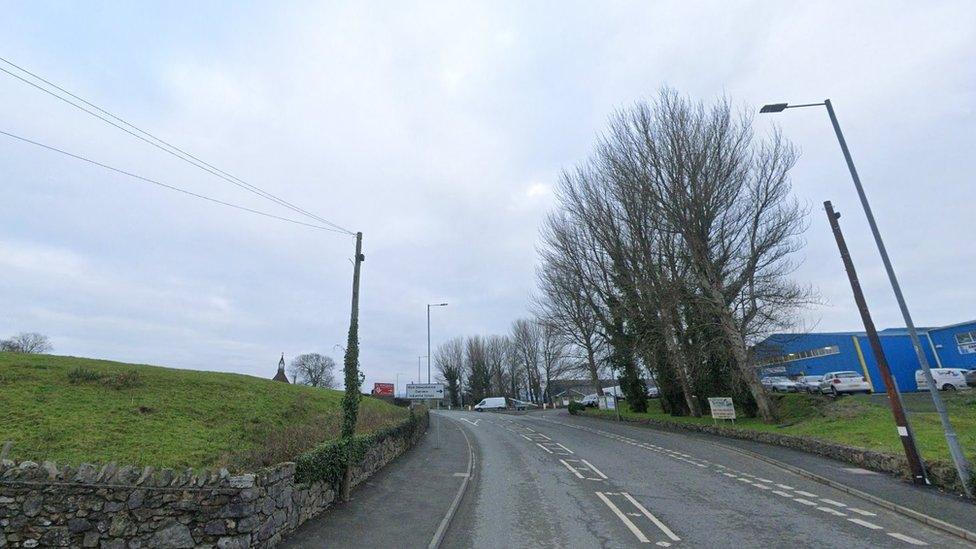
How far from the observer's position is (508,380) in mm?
93688

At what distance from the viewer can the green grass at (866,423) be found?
14.8m

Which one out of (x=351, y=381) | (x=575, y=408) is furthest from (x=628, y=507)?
(x=575, y=408)

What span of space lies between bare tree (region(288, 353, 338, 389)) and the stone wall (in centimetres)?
9309

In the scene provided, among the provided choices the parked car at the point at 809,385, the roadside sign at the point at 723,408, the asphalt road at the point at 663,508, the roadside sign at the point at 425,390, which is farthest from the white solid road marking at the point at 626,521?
the roadside sign at the point at 425,390

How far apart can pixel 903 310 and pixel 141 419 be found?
2007cm

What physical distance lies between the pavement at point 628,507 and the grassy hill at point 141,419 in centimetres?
248

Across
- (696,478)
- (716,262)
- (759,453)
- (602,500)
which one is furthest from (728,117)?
(602,500)

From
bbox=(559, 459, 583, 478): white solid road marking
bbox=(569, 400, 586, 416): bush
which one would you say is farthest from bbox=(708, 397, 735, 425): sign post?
bbox=(569, 400, 586, 416): bush

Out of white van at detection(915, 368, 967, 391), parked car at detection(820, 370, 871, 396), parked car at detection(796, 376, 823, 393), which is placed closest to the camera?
white van at detection(915, 368, 967, 391)

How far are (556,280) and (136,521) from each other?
34039 mm

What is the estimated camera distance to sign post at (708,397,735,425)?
24859 millimetres

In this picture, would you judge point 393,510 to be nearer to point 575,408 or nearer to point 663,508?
point 663,508

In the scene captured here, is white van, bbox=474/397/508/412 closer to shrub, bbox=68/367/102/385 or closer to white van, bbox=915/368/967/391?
white van, bbox=915/368/967/391

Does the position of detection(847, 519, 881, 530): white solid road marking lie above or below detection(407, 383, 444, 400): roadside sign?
below
